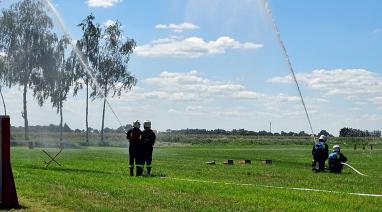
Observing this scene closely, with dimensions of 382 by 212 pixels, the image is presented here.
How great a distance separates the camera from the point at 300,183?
55.6 feet

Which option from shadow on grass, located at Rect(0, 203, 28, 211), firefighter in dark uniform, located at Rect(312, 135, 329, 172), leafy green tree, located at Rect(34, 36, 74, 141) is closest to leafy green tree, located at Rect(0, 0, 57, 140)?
leafy green tree, located at Rect(34, 36, 74, 141)

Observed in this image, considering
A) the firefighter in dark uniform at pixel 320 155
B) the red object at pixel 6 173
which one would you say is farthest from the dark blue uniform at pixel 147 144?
the red object at pixel 6 173

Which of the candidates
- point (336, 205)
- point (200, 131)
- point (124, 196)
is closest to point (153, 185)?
point (124, 196)

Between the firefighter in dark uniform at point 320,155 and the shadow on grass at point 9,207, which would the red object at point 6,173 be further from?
the firefighter in dark uniform at point 320,155

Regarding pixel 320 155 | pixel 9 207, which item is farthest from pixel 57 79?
pixel 9 207

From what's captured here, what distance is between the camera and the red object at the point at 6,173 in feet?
38.0

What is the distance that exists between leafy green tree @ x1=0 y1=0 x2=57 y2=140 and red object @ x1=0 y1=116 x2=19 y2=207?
55.8 metres

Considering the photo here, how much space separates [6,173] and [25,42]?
58.1 m

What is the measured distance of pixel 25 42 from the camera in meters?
67.6

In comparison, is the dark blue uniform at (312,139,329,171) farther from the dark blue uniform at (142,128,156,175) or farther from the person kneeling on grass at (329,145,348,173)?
the dark blue uniform at (142,128,156,175)

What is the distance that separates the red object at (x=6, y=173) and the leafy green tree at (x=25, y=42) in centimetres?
5577

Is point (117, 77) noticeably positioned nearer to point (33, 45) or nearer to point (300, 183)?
point (33, 45)

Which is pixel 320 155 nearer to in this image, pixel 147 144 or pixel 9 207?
pixel 147 144

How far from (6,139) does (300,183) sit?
833 centimetres
